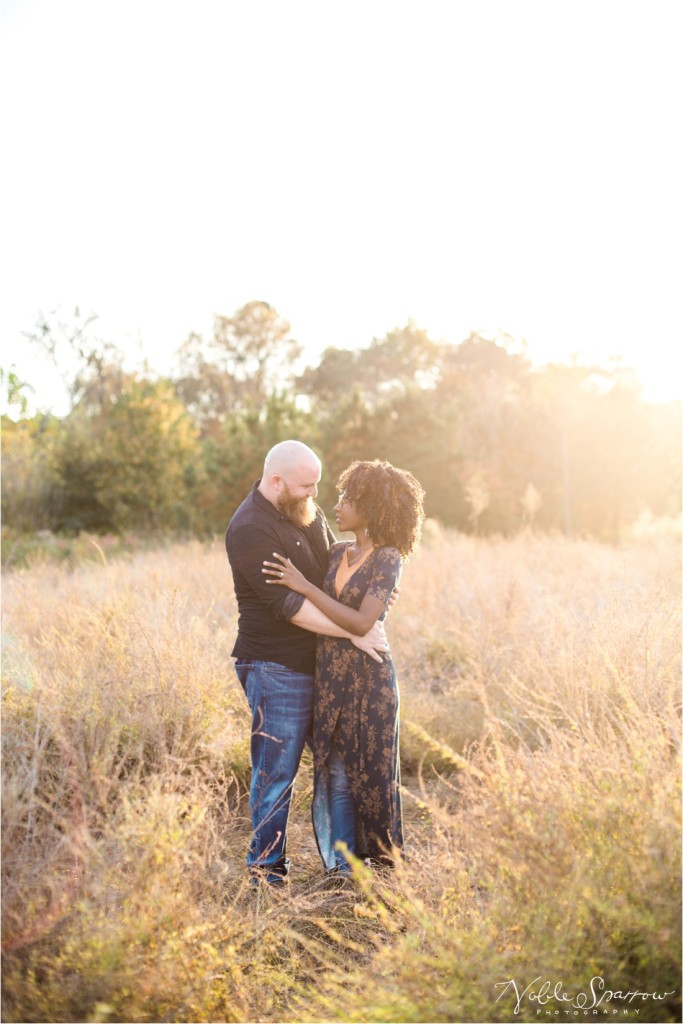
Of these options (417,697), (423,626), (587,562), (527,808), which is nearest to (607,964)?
(527,808)

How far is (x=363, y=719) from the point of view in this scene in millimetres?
4184

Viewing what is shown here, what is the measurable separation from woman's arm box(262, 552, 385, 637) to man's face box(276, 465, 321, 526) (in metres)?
0.26

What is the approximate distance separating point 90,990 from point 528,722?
159 inches

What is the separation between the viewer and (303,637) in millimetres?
4180

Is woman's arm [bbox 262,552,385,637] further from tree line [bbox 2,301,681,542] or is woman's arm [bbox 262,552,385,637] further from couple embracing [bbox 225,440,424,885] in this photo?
tree line [bbox 2,301,681,542]

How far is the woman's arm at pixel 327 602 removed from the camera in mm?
3898

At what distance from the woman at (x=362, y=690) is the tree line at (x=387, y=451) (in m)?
12.7

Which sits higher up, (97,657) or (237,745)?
(97,657)

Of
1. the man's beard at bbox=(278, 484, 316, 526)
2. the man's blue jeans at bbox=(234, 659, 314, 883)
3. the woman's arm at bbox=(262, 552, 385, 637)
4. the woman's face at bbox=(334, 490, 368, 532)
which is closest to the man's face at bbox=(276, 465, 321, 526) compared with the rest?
the man's beard at bbox=(278, 484, 316, 526)

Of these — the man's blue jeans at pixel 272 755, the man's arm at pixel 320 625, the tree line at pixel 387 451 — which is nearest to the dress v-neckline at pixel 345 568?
the man's arm at pixel 320 625

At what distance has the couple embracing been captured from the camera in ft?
13.2

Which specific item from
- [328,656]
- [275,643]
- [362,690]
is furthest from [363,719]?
[275,643]

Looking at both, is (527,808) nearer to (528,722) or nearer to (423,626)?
(528,722)

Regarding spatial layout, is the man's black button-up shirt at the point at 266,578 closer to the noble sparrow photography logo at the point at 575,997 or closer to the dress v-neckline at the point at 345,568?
the dress v-neckline at the point at 345,568
